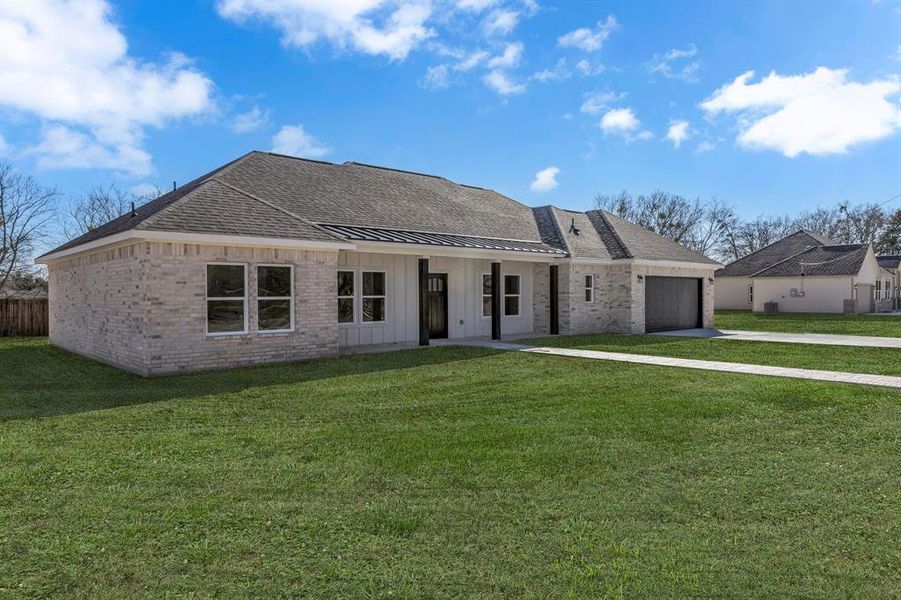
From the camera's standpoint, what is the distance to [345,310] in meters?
14.6

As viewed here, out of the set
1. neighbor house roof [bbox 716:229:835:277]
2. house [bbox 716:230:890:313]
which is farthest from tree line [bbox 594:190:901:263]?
house [bbox 716:230:890:313]

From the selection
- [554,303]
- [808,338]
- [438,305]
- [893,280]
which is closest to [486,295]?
[438,305]

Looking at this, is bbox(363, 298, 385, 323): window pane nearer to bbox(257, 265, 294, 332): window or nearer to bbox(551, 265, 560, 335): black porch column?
bbox(257, 265, 294, 332): window

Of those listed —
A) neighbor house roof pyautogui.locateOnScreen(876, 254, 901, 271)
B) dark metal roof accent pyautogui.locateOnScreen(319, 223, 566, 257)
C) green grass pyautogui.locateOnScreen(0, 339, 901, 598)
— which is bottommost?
green grass pyautogui.locateOnScreen(0, 339, 901, 598)

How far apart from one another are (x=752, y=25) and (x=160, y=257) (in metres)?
15.5

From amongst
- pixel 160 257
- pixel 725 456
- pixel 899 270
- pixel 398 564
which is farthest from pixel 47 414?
pixel 899 270

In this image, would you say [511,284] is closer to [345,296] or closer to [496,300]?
[496,300]

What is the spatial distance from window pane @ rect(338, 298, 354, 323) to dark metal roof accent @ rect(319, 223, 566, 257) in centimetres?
196

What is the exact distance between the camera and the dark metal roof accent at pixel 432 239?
44.0 feet

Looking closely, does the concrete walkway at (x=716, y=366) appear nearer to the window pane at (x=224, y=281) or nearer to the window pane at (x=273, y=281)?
the window pane at (x=273, y=281)

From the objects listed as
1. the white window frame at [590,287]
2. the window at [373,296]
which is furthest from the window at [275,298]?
the white window frame at [590,287]

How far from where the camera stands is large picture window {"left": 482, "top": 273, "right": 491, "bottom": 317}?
17672 mm

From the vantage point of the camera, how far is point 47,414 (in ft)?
23.9

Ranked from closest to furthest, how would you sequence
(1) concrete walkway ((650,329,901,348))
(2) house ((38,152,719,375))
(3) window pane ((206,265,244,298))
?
(2) house ((38,152,719,375))
(3) window pane ((206,265,244,298))
(1) concrete walkway ((650,329,901,348))
